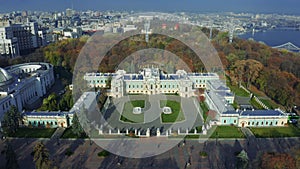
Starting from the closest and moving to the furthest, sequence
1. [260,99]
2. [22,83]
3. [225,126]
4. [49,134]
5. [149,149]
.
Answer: [149,149], [49,134], [225,126], [22,83], [260,99]

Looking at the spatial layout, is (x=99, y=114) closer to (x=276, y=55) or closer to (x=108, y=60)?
(x=108, y=60)

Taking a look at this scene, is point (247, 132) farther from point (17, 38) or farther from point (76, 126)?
point (17, 38)

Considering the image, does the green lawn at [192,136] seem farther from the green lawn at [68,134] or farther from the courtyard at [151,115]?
the green lawn at [68,134]

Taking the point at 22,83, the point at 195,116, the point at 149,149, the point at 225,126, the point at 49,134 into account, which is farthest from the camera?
the point at 22,83

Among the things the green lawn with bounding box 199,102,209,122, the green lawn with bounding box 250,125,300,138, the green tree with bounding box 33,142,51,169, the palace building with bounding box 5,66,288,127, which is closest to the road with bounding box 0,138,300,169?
the green lawn with bounding box 250,125,300,138

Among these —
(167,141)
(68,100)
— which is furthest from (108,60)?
(167,141)

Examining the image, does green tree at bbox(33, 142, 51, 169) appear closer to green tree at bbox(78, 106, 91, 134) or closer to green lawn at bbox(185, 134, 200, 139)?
green tree at bbox(78, 106, 91, 134)

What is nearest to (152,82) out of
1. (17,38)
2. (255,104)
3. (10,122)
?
(255,104)
